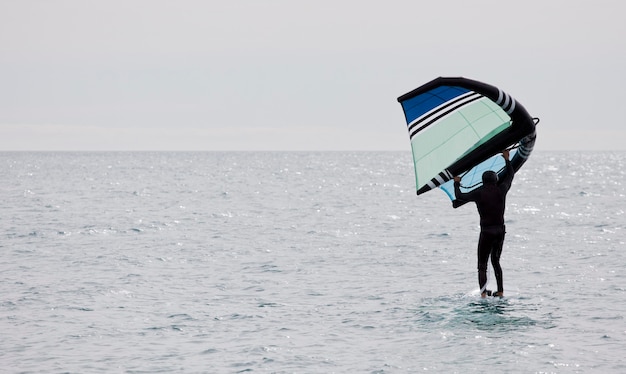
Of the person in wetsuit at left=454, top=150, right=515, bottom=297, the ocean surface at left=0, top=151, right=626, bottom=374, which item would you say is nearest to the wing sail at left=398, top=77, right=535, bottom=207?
the person in wetsuit at left=454, top=150, right=515, bottom=297

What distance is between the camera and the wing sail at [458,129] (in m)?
16.9

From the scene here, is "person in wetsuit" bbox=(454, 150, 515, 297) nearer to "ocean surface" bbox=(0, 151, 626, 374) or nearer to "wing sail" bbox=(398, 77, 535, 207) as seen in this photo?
"wing sail" bbox=(398, 77, 535, 207)

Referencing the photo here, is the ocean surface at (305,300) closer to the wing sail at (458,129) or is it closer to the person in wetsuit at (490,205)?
the person in wetsuit at (490,205)

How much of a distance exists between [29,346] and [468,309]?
8372 millimetres

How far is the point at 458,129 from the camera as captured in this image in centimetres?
1759

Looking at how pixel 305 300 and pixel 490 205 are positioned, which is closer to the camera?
pixel 490 205

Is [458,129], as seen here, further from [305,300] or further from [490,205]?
[305,300]

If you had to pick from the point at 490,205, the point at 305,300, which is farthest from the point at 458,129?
the point at 305,300

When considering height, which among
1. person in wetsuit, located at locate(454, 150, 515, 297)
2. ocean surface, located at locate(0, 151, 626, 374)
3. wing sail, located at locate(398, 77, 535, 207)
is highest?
wing sail, located at locate(398, 77, 535, 207)

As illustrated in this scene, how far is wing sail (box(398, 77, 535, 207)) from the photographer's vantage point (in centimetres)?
1691

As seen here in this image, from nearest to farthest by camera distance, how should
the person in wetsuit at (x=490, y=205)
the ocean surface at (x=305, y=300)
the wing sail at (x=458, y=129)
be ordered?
the ocean surface at (x=305, y=300)
the wing sail at (x=458, y=129)
the person in wetsuit at (x=490, y=205)

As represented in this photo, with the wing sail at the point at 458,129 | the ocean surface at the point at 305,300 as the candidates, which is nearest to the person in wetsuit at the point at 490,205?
the wing sail at the point at 458,129

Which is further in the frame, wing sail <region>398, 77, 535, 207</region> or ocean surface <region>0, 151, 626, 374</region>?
wing sail <region>398, 77, 535, 207</region>

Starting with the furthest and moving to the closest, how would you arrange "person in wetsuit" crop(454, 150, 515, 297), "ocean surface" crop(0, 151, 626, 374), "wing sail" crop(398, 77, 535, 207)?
"person in wetsuit" crop(454, 150, 515, 297), "wing sail" crop(398, 77, 535, 207), "ocean surface" crop(0, 151, 626, 374)
